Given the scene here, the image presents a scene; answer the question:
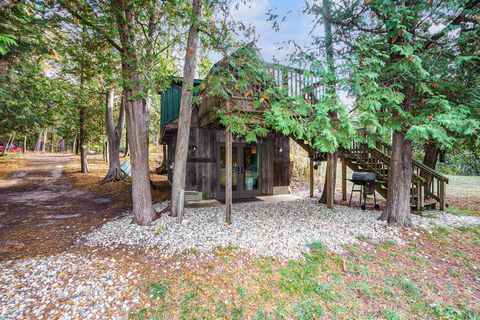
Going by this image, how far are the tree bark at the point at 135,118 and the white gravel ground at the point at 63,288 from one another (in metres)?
1.60

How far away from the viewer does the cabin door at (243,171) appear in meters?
8.41

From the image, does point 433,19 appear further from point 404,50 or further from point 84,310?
point 84,310

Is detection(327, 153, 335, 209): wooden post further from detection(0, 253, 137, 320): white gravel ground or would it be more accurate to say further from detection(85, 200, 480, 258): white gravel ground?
detection(0, 253, 137, 320): white gravel ground

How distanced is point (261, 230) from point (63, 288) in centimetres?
339

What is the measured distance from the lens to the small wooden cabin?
8016mm

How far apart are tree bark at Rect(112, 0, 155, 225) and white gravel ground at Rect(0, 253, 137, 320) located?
1.60 meters

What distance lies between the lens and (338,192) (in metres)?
10.0

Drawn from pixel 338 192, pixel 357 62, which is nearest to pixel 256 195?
pixel 338 192

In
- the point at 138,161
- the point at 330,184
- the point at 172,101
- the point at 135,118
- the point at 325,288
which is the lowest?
the point at 325,288

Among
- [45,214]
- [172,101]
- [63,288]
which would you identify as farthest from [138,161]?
[172,101]

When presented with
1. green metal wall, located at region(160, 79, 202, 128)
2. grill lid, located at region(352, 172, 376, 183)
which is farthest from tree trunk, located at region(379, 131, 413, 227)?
green metal wall, located at region(160, 79, 202, 128)

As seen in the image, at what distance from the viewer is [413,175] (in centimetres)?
622

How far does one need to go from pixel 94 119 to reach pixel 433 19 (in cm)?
1627

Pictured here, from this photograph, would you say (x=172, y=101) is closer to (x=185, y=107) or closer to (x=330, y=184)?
(x=185, y=107)
